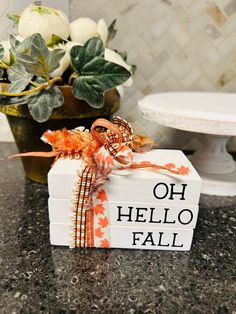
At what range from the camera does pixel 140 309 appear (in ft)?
1.29

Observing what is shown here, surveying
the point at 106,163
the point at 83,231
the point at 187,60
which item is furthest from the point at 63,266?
the point at 187,60

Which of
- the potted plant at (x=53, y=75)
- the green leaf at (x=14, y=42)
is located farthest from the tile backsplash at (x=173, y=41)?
the green leaf at (x=14, y=42)

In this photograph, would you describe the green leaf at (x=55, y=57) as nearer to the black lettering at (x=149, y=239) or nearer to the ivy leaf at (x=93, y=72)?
the ivy leaf at (x=93, y=72)

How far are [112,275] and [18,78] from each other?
0.36 m

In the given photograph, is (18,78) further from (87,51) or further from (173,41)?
(173,41)

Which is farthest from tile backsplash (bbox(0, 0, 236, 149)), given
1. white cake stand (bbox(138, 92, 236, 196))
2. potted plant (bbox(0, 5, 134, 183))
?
potted plant (bbox(0, 5, 134, 183))

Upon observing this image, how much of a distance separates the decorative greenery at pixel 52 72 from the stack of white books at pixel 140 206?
4.7 inches

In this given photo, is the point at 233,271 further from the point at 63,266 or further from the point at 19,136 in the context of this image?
the point at 19,136

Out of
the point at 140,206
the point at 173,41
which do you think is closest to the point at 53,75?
the point at 140,206

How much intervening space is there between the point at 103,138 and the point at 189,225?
19cm

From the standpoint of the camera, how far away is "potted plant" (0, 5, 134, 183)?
0.51 meters

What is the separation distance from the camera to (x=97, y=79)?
52 centimetres

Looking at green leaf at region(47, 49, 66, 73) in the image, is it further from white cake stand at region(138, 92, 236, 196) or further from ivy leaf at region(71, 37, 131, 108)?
white cake stand at region(138, 92, 236, 196)

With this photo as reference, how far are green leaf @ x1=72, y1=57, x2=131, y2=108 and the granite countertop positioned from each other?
241 millimetres
